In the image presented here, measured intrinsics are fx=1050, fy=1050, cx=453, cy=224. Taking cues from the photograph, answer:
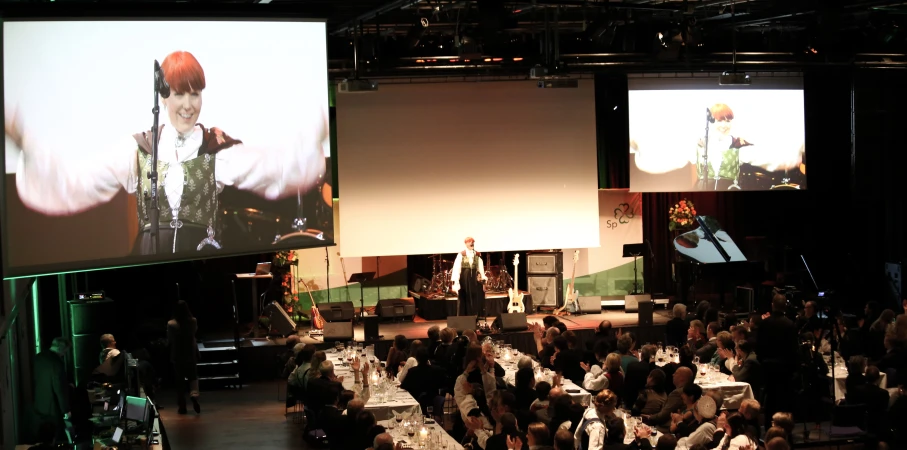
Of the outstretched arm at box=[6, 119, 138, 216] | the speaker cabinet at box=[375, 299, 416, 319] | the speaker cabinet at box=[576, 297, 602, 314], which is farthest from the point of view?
the speaker cabinet at box=[576, 297, 602, 314]

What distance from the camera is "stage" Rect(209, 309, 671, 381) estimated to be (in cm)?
1508

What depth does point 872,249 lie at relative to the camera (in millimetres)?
19438

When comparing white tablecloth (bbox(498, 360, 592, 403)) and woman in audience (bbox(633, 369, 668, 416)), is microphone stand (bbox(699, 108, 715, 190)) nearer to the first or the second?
white tablecloth (bbox(498, 360, 592, 403))

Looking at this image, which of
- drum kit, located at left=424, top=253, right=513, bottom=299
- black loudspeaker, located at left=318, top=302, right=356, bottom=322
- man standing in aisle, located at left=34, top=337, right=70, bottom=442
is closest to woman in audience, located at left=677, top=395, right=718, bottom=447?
man standing in aisle, located at left=34, top=337, right=70, bottom=442

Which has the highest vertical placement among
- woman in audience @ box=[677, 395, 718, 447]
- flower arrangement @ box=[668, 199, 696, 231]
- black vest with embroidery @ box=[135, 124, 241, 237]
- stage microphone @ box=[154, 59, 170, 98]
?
stage microphone @ box=[154, 59, 170, 98]

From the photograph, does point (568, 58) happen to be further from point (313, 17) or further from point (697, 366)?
point (313, 17)

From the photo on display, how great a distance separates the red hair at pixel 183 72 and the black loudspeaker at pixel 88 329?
551 cm

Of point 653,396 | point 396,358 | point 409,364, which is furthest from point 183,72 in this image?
point 653,396

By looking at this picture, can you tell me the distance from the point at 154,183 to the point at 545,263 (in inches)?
405

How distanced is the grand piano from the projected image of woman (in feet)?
31.1

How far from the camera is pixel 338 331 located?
1435cm

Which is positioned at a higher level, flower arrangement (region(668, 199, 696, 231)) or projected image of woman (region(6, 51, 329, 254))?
projected image of woman (region(6, 51, 329, 254))

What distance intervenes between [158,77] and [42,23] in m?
1.06

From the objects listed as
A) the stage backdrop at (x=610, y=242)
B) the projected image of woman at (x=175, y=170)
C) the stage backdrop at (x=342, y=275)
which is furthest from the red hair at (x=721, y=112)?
the projected image of woman at (x=175, y=170)
